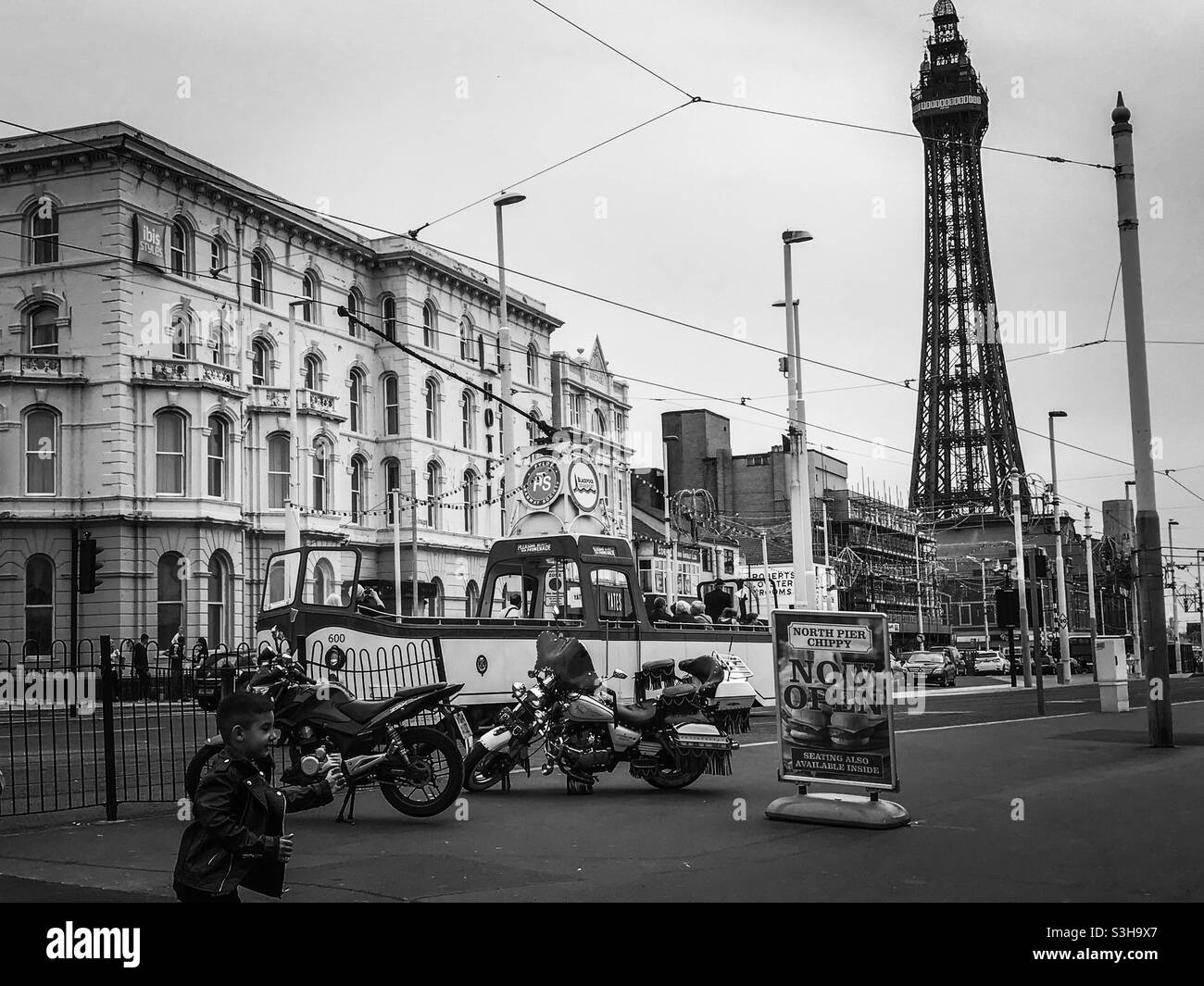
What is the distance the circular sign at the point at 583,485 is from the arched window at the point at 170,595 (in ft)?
69.7

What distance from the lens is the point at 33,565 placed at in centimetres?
3834

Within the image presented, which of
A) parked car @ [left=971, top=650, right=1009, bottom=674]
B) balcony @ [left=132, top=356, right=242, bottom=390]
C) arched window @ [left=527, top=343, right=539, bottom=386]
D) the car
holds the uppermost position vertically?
arched window @ [left=527, top=343, right=539, bottom=386]

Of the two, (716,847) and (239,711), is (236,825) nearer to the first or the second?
(239,711)

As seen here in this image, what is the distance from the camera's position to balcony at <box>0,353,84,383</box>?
38344 millimetres

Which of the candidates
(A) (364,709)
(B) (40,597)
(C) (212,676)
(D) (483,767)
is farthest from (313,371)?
(A) (364,709)

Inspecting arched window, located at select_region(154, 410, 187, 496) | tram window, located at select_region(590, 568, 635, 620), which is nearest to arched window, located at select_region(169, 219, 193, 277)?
arched window, located at select_region(154, 410, 187, 496)

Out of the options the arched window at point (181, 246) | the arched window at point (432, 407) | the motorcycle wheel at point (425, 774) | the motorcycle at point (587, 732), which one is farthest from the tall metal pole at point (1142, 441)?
the arched window at point (432, 407)

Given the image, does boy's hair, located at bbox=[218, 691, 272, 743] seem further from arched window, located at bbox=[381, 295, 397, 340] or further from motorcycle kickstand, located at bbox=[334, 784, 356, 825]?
arched window, located at bbox=[381, 295, 397, 340]

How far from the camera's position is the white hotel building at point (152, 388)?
38312 mm

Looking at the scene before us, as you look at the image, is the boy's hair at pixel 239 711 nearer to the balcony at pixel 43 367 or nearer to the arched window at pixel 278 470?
the balcony at pixel 43 367

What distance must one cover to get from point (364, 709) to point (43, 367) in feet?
103

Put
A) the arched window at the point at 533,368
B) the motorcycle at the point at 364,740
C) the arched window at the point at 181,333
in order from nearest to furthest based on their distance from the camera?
1. the motorcycle at the point at 364,740
2. the arched window at the point at 181,333
3. the arched window at the point at 533,368

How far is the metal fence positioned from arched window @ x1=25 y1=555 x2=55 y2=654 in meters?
18.6
